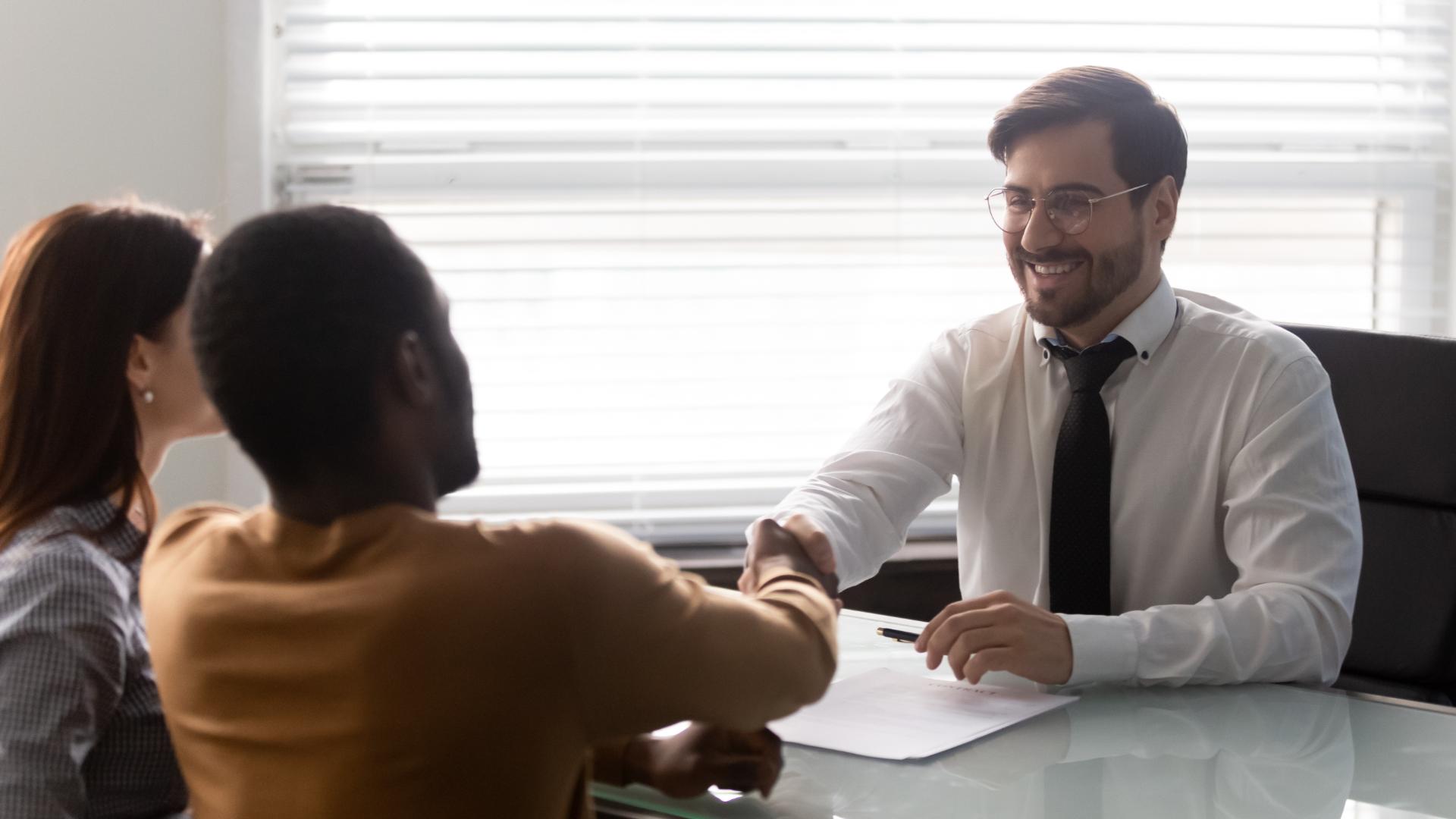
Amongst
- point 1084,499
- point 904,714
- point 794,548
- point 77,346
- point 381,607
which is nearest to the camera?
point 381,607

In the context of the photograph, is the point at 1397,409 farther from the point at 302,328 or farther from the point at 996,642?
the point at 302,328

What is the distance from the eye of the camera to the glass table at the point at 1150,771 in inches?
44.1

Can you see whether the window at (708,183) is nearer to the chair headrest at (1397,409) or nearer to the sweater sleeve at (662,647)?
the chair headrest at (1397,409)

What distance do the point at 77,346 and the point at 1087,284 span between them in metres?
1.28

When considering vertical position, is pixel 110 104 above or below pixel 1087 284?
above

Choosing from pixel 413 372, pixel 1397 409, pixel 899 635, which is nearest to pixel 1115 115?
pixel 1397 409

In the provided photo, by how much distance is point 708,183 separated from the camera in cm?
252

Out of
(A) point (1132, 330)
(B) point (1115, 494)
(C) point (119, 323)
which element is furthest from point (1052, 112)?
(C) point (119, 323)

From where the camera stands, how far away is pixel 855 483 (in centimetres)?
189

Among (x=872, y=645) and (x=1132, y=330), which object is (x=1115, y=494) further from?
(x=872, y=645)

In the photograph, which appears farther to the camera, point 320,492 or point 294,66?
point 294,66

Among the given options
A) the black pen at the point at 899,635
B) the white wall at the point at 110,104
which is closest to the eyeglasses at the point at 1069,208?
the black pen at the point at 899,635

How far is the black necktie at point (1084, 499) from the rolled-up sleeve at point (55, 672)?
3.72 ft

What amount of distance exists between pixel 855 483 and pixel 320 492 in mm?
1068
